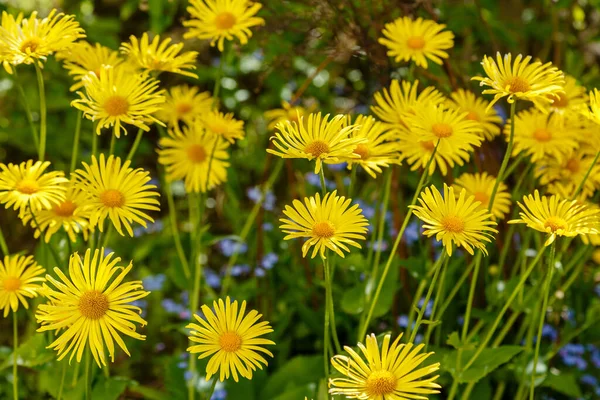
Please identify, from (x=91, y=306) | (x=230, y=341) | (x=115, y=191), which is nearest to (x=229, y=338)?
(x=230, y=341)

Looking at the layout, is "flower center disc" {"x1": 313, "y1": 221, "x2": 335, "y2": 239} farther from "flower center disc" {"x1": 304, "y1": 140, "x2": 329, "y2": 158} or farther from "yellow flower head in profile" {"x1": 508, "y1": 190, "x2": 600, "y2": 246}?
"yellow flower head in profile" {"x1": 508, "y1": 190, "x2": 600, "y2": 246}

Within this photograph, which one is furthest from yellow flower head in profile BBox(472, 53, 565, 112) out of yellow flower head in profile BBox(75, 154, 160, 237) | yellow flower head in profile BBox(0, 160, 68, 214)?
yellow flower head in profile BBox(0, 160, 68, 214)

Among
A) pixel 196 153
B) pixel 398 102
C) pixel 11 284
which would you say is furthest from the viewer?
pixel 196 153

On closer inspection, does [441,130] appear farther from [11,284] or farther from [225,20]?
[11,284]

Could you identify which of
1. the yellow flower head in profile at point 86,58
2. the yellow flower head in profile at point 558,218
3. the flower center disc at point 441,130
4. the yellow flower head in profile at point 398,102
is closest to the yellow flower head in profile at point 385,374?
the yellow flower head in profile at point 558,218

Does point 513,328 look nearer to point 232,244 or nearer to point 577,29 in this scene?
point 232,244

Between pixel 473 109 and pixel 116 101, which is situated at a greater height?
pixel 473 109
